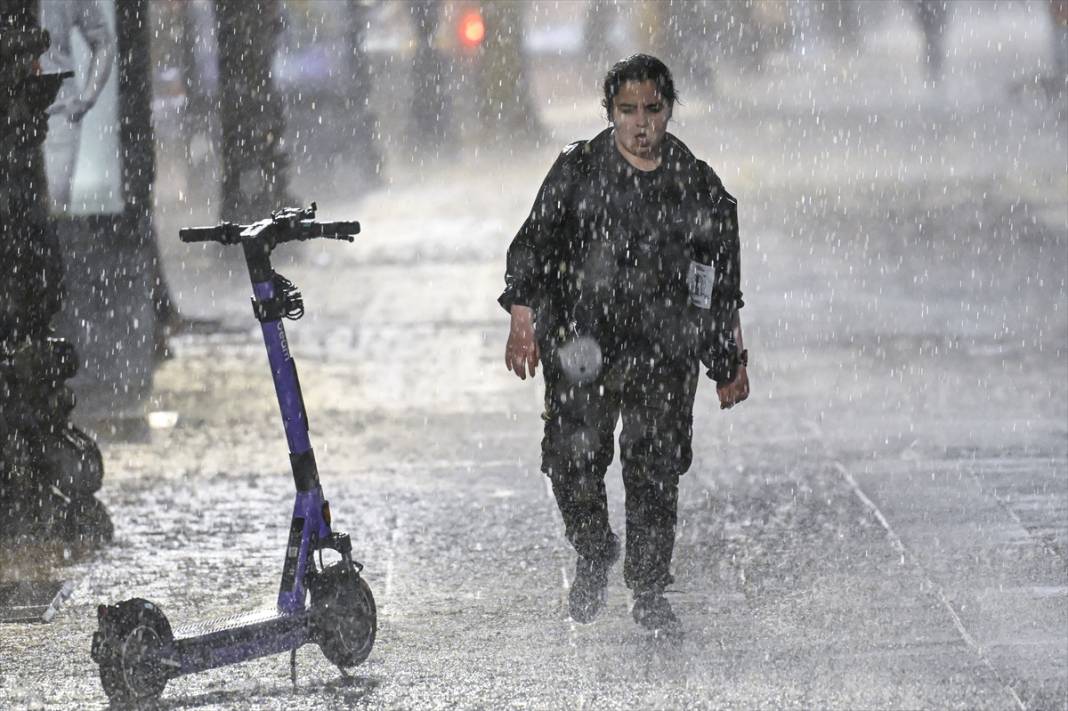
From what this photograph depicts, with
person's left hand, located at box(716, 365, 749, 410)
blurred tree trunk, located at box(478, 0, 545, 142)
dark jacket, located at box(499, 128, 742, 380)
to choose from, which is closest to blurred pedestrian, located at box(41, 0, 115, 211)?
dark jacket, located at box(499, 128, 742, 380)

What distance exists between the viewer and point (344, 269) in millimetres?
15484

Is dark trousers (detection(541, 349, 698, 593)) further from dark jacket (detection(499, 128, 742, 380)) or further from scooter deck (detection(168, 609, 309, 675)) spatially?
scooter deck (detection(168, 609, 309, 675))

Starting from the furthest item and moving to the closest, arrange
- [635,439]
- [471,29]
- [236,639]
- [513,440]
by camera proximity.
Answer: [471,29], [513,440], [635,439], [236,639]

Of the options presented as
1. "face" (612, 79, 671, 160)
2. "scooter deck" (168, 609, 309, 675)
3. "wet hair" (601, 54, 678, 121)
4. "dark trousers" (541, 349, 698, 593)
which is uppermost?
"wet hair" (601, 54, 678, 121)

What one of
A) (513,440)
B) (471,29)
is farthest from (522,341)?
(471,29)

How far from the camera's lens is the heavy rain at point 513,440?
232 inches

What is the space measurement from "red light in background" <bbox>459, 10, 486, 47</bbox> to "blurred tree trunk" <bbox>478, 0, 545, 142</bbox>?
1.12 meters

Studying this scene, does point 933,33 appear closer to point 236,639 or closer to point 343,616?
point 343,616

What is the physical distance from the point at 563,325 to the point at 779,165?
19131 millimetres

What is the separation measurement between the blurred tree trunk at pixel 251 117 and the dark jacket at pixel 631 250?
9.75 meters

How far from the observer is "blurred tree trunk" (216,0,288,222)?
1600cm

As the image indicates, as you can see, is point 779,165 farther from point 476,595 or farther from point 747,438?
point 476,595

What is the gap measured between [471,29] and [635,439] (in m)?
25.9

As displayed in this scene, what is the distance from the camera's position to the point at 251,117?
16.6 meters
